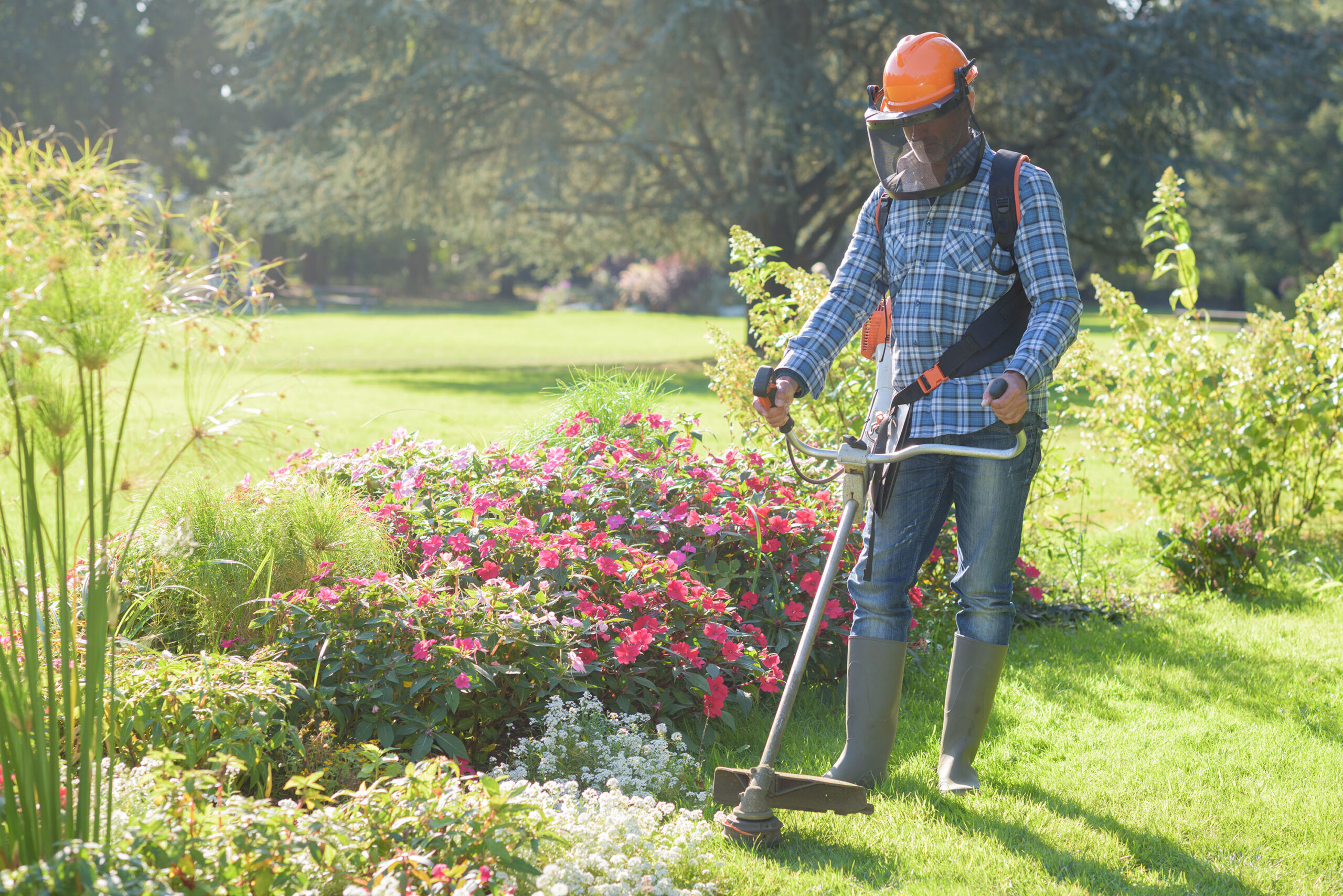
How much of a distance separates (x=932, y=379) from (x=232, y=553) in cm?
230

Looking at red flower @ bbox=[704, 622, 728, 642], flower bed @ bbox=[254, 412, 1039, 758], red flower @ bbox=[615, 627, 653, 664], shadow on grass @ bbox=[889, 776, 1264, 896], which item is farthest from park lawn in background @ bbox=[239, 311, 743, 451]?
shadow on grass @ bbox=[889, 776, 1264, 896]

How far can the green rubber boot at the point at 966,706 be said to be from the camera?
3.03 m

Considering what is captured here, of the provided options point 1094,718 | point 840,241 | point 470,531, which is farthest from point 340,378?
point 840,241

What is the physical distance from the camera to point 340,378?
1636 cm

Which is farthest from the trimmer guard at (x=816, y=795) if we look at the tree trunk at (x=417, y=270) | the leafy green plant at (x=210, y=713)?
the tree trunk at (x=417, y=270)

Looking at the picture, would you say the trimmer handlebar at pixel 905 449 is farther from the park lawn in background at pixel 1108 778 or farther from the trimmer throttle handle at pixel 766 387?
the park lawn in background at pixel 1108 778

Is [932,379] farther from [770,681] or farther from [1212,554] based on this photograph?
[1212,554]

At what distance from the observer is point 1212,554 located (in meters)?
5.24

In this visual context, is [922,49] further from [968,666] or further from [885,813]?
[885,813]

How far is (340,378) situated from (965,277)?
14.7 metres

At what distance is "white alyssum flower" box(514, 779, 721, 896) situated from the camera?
90.5 inches

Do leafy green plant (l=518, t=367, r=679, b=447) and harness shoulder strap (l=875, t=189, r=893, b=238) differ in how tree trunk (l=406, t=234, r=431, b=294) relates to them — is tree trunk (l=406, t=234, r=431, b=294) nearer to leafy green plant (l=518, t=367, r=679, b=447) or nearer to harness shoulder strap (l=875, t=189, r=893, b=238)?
leafy green plant (l=518, t=367, r=679, b=447)

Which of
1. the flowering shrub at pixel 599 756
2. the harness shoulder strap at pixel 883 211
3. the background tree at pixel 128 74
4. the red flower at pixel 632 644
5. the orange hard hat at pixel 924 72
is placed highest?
the background tree at pixel 128 74

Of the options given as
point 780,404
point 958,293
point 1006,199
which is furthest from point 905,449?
point 1006,199
